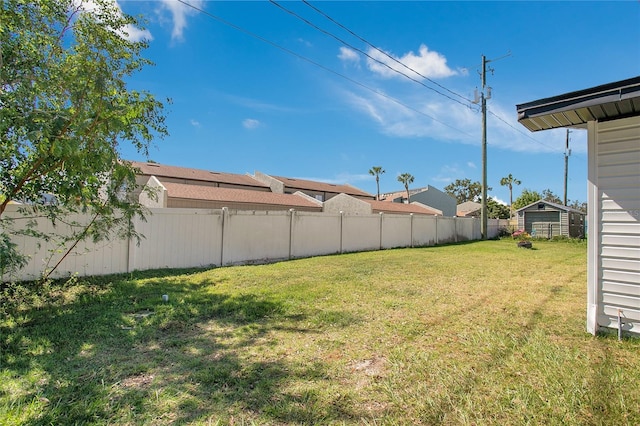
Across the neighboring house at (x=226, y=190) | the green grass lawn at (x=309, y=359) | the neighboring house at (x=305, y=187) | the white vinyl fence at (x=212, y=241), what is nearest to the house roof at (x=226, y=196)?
the neighboring house at (x=226, y=190)

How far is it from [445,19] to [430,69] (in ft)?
9.97

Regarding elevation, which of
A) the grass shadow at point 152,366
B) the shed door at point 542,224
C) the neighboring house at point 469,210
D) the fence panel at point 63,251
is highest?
the neighboring house at point 469,210

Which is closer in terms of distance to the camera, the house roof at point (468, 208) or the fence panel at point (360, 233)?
the fence panel at point (360, 233)

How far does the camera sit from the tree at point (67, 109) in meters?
3.20

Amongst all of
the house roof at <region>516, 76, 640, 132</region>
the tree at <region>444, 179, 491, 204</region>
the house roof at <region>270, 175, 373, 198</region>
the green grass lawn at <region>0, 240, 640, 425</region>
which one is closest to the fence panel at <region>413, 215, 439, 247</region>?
the green grass lawn at <region>0, 240, 640, 425</region>

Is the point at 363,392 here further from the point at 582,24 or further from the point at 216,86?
the point at 216,86

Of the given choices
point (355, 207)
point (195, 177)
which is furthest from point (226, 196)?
point (355, 207)

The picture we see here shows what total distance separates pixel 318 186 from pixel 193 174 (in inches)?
494

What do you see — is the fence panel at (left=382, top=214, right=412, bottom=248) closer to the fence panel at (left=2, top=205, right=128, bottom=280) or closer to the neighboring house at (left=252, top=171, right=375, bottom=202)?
the fence panel at (left=2, top=205, right=128, bottom=280)

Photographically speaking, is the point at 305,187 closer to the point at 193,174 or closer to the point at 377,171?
the point at 193,174

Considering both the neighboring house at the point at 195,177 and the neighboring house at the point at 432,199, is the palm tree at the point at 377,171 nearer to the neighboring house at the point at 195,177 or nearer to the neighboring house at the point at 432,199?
the neighboring house at the point at 432,199

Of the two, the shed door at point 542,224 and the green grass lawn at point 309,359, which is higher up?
the shed door at point 542,224

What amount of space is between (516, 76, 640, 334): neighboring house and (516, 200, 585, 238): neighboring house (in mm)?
21715

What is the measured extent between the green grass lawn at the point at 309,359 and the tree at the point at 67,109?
1657mm
